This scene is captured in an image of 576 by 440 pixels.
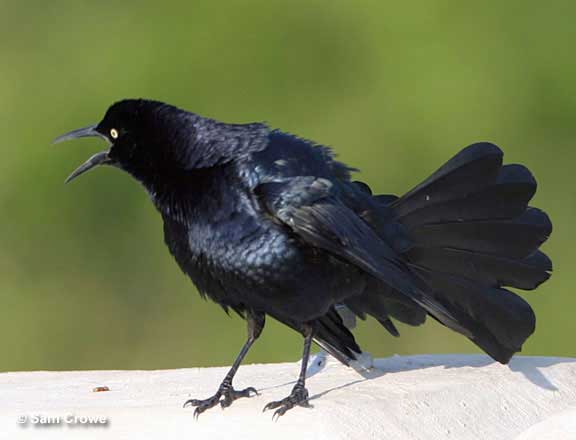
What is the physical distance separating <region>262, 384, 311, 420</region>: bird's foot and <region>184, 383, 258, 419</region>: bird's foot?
16 cm

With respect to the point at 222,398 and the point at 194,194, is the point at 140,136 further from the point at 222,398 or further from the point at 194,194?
the point at 222,398

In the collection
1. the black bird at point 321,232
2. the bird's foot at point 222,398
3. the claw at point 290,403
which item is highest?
the black bird at point 321,232

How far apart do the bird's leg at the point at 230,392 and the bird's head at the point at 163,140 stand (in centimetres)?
52

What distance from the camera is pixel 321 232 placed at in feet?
14.1

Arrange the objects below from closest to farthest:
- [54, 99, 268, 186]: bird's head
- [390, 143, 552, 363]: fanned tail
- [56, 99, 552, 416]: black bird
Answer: [56, 99, 552, 416]: black bird
[54, 99, 268, 186]: bird's head
[390, 143, 552, 363]: fanned tail

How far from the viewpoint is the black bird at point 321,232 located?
14.2 ft

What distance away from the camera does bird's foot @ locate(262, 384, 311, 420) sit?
407 centimetres

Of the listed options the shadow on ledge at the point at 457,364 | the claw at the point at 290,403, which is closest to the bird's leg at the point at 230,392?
the claw at the point at 290,403

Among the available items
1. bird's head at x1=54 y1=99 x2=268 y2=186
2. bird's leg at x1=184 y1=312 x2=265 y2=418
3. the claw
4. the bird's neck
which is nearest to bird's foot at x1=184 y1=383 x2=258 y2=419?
bird's leg at x1=184 y1=312 x2=265 y2=418

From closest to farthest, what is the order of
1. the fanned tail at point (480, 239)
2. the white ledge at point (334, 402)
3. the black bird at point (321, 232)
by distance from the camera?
the white ledge at point (334, 402)
the black bird at point (321, 232)
the fanned tail at point (480, 239)

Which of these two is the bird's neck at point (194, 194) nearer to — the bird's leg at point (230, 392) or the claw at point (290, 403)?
the bird's leg at point (230, 392)

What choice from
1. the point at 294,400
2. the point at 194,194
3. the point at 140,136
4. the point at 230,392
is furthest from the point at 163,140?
the point at 294,400

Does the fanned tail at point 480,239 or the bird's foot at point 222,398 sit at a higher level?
the fanned tail at point 480,239

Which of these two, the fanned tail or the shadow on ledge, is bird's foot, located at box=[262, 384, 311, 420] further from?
the fanned tail
